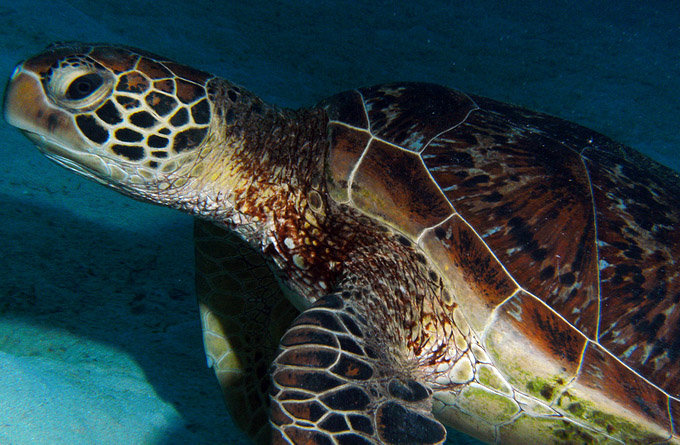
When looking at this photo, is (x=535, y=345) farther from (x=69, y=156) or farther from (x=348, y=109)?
(x=69, y=156)

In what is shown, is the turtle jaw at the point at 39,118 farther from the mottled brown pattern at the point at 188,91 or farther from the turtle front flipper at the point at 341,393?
the turtle front flipper at the point at 341,393

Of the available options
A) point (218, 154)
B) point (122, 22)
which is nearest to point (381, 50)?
point (122, 22)

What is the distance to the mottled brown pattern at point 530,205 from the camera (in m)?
1.40

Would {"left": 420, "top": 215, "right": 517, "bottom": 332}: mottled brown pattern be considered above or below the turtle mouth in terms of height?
above

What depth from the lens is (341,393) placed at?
1.18 m

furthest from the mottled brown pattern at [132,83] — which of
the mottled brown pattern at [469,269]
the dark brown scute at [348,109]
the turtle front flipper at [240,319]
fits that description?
the mottled brown pattern at [469,269]

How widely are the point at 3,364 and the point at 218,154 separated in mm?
1524

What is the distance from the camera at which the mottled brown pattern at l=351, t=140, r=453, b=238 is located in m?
1.51

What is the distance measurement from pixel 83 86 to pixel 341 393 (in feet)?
5.51

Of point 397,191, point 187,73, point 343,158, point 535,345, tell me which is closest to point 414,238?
point 397,191

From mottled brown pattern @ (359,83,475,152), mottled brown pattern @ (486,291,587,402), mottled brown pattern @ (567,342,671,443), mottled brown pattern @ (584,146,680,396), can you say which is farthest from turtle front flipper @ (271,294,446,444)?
mottled brown pattern @ (359,83,475,152)

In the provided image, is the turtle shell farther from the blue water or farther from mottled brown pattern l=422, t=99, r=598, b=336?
the blue water

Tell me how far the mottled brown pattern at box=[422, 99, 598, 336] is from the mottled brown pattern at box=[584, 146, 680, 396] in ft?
0.20

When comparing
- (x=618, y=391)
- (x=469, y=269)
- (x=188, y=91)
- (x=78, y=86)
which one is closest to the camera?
(x=618, y=391)
